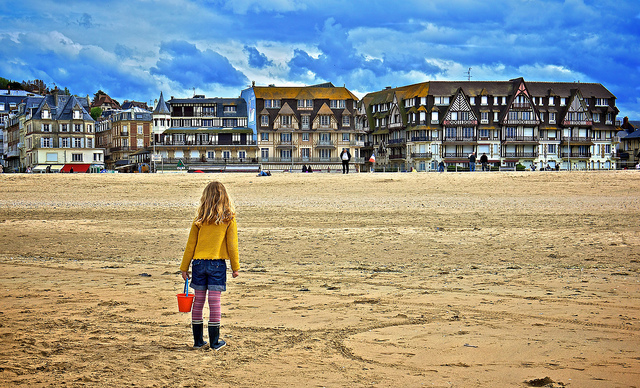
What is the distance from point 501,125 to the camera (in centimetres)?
8188

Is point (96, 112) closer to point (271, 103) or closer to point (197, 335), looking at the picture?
point (271, 103)

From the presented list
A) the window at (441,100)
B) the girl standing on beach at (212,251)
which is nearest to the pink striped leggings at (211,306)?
the girl standing on beach at (212,251)

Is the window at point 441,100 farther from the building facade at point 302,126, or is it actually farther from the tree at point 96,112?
the tree at point 96,112

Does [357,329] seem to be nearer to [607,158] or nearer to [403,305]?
[403,305]

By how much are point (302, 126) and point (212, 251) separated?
243 feet

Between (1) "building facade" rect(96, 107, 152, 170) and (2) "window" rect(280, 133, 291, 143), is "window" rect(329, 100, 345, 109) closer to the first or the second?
(2) "window" rect(280, 133, 291, 143)

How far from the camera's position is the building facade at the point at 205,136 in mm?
79062

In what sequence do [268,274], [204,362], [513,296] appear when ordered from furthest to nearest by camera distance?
[268,274]
[513,296]
[204,362]

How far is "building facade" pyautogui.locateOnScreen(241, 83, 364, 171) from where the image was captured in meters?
79.6

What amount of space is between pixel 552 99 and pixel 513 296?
269 ft

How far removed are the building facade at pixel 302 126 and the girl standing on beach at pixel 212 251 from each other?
7236 centimetres

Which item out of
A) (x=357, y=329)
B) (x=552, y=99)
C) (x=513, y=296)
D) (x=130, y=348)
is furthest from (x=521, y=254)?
(x=552, y=99)

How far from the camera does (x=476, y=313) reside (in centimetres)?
806

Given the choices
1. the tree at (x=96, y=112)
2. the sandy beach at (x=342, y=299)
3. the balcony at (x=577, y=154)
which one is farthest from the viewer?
the tree at (x=96, y=112)
